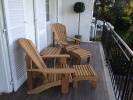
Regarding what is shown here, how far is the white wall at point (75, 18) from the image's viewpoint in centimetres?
573

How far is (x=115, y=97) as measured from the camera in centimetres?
249

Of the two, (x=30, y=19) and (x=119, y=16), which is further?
(x=119, y=16)

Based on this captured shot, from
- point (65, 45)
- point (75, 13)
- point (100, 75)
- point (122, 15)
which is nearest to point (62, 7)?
point (75, 13)

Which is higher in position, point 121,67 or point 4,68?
point 4,68

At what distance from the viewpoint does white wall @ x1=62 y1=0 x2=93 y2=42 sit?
18.8ft

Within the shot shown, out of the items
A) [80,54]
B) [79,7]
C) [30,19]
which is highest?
[79,7]

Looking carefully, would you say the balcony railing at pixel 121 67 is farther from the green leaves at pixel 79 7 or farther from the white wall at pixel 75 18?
the white wall at pixel 75 18

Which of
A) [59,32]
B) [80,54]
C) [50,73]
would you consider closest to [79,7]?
[59,32]

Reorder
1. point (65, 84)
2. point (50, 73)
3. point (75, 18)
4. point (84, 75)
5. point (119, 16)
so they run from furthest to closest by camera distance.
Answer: point (119, 16) < point (75, 18) < point (84, 75) < point (65, 84) < point (50, 73)

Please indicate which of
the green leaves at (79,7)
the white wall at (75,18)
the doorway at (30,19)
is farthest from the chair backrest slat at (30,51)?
the white wall at (75,18)

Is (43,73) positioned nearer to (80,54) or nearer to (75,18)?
(80,54)

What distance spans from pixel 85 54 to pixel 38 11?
149 cm

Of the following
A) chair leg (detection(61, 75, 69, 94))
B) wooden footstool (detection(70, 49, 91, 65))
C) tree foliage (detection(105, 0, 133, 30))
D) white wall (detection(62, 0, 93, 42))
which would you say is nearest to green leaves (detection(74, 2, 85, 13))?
white wall (detection(62, 0, 93, 42))

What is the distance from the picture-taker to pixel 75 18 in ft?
19.3
